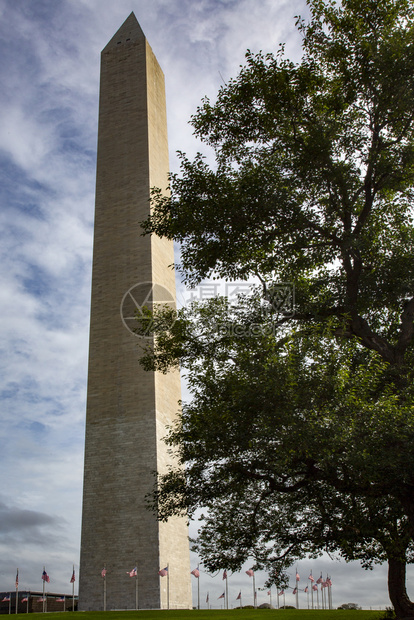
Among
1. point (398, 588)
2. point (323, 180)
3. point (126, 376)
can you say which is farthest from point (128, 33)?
point (398, 588)

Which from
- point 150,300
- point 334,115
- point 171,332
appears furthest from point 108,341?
point 334,115

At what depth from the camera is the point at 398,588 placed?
49.3 ft

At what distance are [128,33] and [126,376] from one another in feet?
67.9

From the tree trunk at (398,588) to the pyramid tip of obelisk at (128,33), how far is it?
31.5 metres

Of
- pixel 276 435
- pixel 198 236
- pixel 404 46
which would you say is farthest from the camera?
pixel 198 236

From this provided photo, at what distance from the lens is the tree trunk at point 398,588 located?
1483cm

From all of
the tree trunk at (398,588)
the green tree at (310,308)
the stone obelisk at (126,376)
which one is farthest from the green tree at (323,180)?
the stone obelisk at (126,376)

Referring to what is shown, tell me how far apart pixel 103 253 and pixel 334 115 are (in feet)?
66.0

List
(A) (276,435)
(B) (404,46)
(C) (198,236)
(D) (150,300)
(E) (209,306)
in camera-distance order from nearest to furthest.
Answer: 1. (A) (276,435)
2. (B) (404,46)
3. (C) (198,236)
4. (E) (209,306)
5. (D) (150,300)

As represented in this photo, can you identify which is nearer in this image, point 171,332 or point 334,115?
point 334,115

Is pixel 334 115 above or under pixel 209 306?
above

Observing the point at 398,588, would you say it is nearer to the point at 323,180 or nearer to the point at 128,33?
the point at 323,180

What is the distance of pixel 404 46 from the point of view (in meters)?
13.7

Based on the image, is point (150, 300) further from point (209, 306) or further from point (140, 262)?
point (209, 306)
